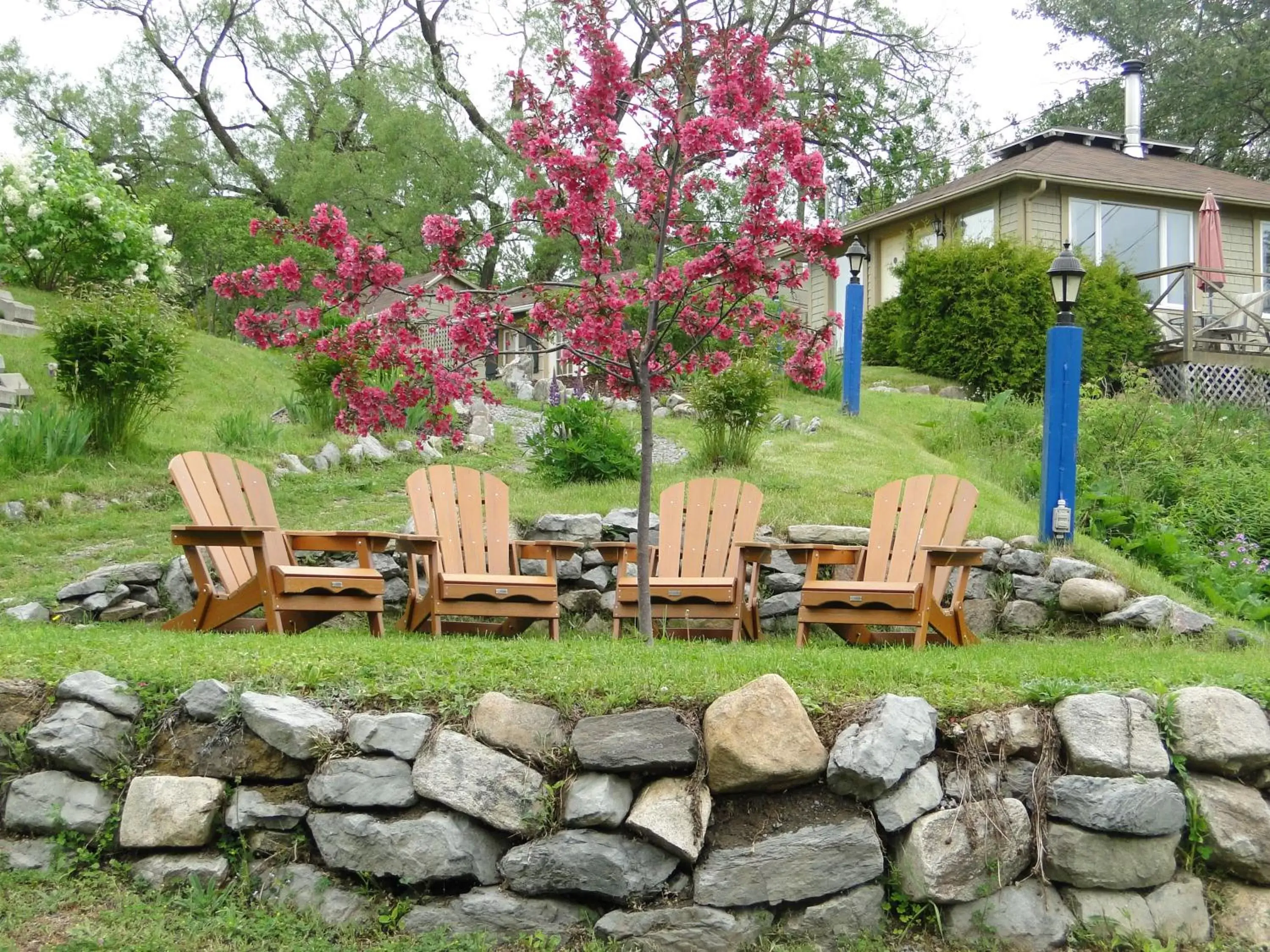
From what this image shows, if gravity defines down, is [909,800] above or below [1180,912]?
above

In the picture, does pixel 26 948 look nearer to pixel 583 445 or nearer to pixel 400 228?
pixel 583 445

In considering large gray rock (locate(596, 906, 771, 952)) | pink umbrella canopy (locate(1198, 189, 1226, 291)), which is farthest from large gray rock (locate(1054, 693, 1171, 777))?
pink umbrella canopy (locate(1198, 189, 1226, 291))

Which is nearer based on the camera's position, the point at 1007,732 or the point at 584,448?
the point at 1007,732

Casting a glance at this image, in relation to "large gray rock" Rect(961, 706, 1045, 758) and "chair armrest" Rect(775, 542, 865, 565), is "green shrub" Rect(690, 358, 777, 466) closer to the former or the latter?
"chair armrest" Rect(775, 542, 865, 565)

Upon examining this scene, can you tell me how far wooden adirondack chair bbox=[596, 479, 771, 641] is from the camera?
5480mm

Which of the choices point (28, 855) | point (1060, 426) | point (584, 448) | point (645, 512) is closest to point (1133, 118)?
point (1060, 426)

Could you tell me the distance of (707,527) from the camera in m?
6.00

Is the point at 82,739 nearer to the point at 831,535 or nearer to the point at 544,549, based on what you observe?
the point at 544,549

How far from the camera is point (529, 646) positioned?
14.8ft

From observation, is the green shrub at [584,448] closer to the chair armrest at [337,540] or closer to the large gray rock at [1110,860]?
the chair armrest at [337,540]

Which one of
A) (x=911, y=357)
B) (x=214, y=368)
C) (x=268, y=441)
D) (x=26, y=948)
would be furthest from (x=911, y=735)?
(x=911, y=357)

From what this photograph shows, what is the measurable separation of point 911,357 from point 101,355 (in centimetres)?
997

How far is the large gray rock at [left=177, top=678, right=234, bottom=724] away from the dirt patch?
160 cm

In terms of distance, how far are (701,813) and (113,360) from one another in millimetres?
6372
